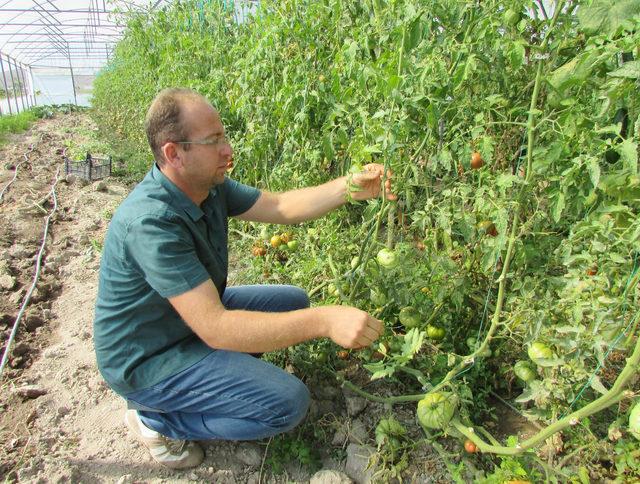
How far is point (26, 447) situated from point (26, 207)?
3.05 metres

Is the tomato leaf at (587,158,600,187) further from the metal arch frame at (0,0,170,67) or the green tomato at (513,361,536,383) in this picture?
the metal arch frame at (0,0,170,67)

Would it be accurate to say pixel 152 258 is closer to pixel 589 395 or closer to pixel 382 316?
pixel 382 316

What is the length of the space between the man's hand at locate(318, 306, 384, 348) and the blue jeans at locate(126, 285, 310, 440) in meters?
0.35

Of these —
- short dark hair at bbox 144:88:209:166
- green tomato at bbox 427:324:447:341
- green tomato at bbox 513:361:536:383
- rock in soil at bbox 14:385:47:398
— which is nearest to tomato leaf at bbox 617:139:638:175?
green tomato at bbox 513:361:536:383

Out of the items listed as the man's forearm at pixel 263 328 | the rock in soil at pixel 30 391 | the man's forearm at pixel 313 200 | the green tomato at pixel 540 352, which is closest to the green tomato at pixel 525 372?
the green tomato at pixel 540 352

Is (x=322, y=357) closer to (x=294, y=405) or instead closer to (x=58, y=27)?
(x=294, y=405)

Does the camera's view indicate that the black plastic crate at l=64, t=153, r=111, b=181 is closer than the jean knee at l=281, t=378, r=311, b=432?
No

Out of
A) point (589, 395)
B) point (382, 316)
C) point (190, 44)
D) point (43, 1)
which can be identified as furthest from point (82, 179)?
point (43, 1)

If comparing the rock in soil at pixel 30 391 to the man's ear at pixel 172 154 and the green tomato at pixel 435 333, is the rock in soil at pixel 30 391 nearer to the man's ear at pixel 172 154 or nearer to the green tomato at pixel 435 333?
the man's ear at pixel 172 154

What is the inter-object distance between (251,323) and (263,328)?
0.04 m

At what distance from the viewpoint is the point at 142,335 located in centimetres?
172

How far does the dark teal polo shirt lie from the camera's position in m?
1.55

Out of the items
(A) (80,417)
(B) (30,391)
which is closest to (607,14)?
(A) (80,417)

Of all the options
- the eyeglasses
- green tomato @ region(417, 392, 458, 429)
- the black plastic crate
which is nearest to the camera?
green tomato @ region(417, 392, 458, 429)
